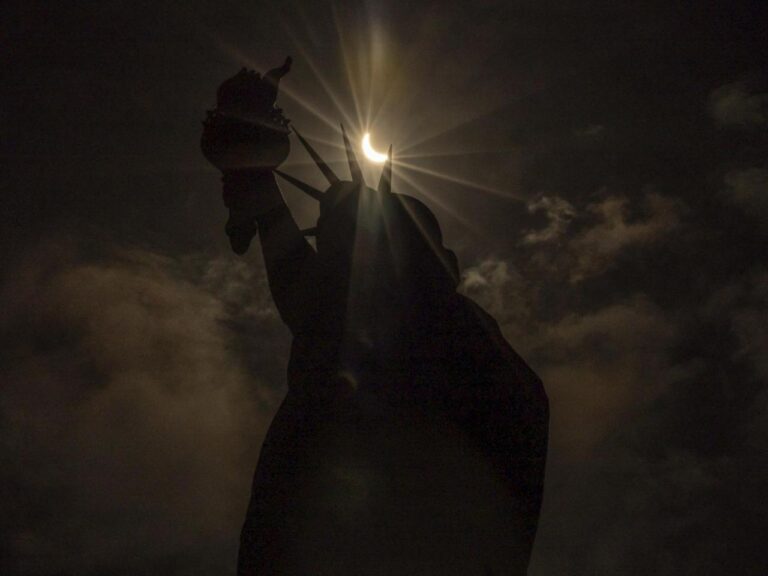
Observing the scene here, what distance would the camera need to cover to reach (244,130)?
27.0 feet

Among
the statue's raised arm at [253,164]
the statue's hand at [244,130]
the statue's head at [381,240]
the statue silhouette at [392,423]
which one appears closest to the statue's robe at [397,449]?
the statue silhouette at [392,423]

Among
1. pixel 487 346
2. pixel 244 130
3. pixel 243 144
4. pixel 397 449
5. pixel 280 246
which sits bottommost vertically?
pixel 397 449

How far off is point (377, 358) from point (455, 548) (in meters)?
1.78

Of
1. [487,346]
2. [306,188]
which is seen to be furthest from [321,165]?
[487,346]

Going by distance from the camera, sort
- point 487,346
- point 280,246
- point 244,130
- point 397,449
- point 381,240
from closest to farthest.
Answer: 1. point 397,449
2. point 487,346
3. point 381,240
4. point 280,246
5. point 244,130

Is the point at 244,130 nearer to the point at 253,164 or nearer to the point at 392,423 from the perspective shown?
the point at 253,164

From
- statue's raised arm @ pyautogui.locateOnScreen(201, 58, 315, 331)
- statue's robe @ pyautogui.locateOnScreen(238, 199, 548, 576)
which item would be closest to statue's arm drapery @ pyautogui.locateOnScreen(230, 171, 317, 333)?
statue's raised arm @ pyautogui.locateOnScreen(201, 58, 315, 331)

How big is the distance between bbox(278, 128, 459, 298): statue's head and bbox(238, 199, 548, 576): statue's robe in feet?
0.74

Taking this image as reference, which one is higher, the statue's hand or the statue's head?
the statue's hand

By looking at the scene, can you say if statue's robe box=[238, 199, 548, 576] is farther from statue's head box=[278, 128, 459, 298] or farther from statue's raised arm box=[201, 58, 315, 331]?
statue's raised arm box=[201, 58, 315, 331]

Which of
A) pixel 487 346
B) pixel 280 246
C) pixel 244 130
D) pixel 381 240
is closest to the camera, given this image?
pixel 487 346

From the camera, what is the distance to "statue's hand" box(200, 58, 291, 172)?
8211 millimetres

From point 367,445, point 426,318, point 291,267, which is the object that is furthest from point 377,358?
point 291,267

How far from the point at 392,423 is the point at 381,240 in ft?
6.80
